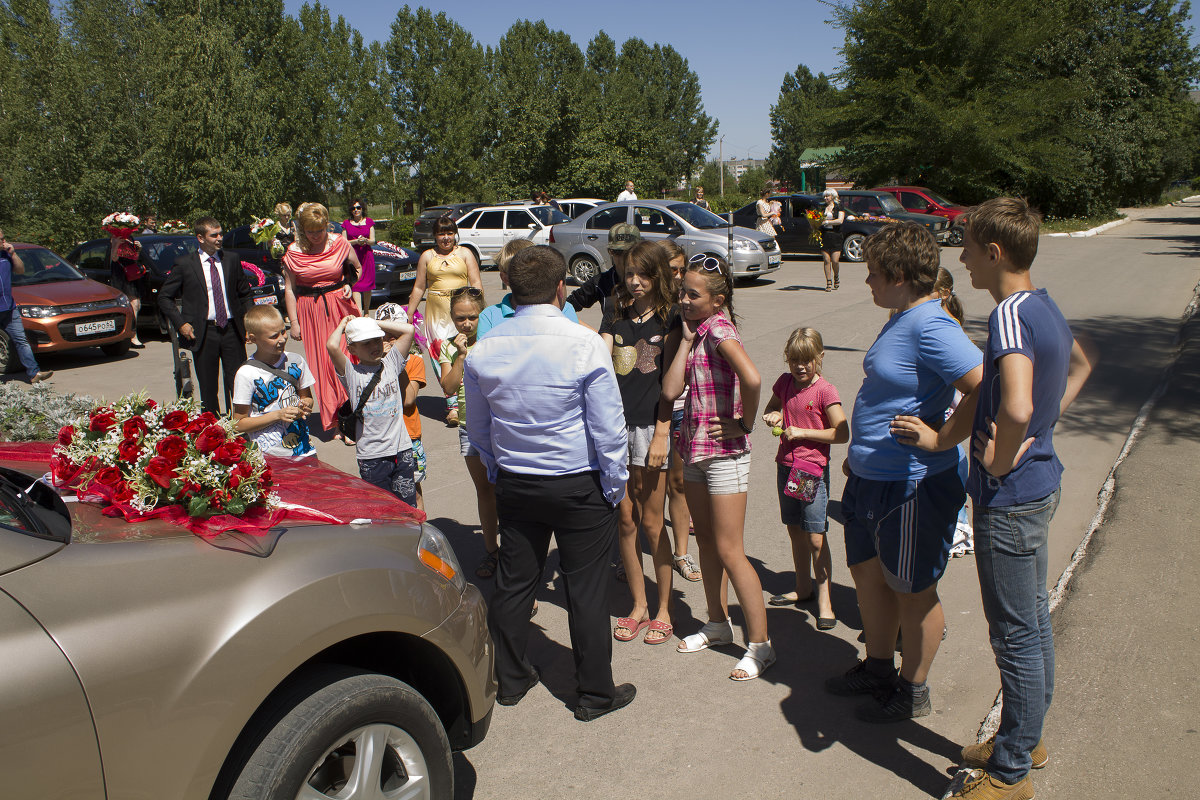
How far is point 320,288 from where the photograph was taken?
6.98 metres

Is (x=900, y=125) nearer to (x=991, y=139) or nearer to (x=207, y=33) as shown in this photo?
(x=991, y=139)

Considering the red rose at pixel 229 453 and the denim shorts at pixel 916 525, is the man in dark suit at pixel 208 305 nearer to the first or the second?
the red rose at pixel 229 453

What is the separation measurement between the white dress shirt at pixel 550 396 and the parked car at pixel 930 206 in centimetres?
2202

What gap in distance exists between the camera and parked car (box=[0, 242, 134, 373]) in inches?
436

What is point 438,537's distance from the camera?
301 centimetres

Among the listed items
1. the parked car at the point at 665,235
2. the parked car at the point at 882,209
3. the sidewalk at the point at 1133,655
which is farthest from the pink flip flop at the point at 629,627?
the parked car at the point at 882,209

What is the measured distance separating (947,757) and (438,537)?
6.92 ft

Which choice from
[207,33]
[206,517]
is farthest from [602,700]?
[207,33]

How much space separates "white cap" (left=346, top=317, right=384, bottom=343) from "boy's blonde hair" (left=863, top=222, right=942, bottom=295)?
245 cm

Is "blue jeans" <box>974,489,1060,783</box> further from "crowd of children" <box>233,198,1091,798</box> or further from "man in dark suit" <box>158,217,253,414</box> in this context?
"man in dark suit" <box>158,217,253,414</box>

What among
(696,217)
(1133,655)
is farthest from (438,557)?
(696,217)

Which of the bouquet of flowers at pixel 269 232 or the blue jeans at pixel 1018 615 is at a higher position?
the bouquet of flowers at pixel 269 232

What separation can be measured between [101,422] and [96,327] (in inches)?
413

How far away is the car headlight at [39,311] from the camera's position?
36.4ft
